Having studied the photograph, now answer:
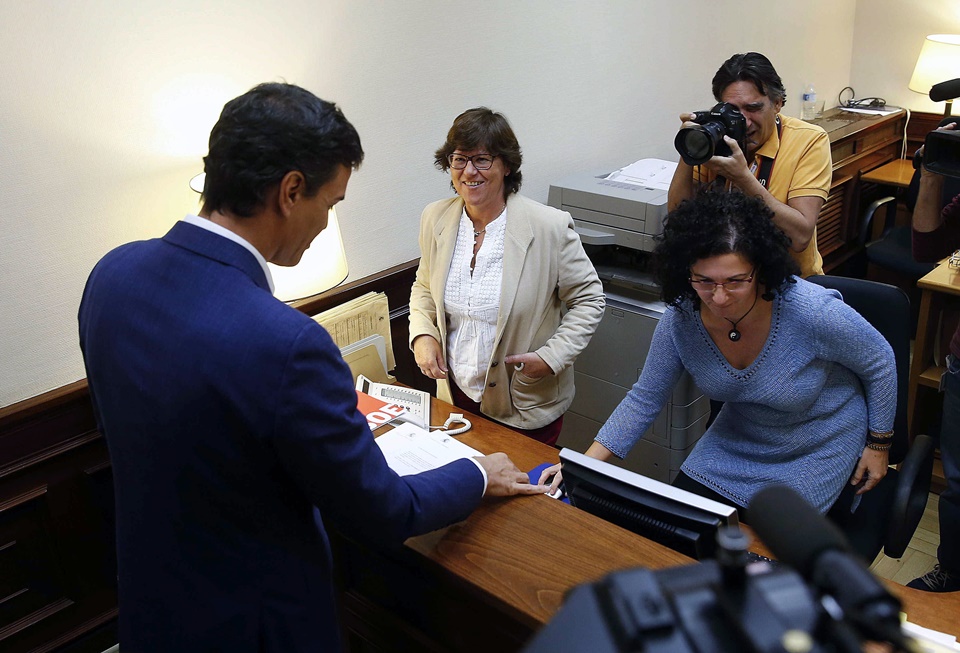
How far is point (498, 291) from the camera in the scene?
2.25 meters

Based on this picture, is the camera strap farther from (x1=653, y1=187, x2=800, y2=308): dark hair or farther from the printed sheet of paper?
the printed sheet of paper

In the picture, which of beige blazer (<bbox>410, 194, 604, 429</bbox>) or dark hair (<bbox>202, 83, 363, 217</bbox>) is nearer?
dark hair (<bbox>202, 83, 363, 217</bbox>)

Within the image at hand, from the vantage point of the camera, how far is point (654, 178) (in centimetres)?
295

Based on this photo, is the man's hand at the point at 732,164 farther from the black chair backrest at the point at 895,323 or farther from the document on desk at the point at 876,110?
the document on desk at the point at 876,110

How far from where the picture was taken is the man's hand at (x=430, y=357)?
228 centimetres

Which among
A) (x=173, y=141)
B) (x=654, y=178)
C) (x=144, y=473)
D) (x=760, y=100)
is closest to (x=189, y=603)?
(x=144, y=473)

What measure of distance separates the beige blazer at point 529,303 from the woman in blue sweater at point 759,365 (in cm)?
38

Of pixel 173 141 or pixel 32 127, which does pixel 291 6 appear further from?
pixel 32 127

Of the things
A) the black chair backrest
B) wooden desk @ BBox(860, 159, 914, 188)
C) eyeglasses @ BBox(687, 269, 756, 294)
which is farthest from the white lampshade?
wooden desk @ BBox(860, 159, 914, 188)

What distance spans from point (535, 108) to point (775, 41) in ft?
6.32

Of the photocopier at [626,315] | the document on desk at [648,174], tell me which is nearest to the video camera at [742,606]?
the photocopier at [626,315]

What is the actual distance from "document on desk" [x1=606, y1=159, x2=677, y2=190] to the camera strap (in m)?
0.42

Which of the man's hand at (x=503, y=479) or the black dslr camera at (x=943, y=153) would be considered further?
the black dslr camera at (x=943, y=153)

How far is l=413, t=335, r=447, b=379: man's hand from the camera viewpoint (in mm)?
2275
